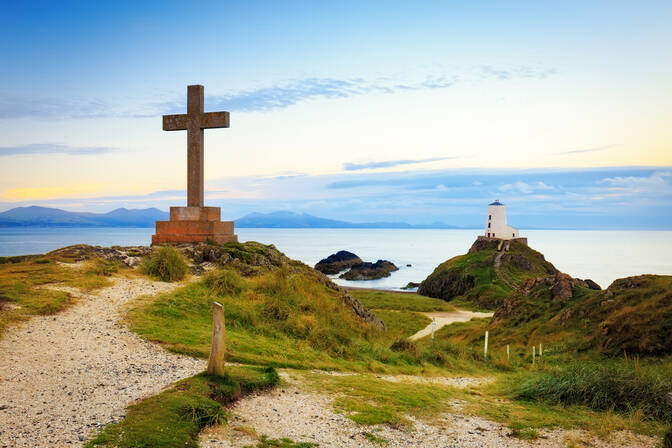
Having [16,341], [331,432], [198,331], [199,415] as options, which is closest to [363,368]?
[198,331]

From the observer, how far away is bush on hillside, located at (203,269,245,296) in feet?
53.8

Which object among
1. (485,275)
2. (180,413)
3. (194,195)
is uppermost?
(194,195)

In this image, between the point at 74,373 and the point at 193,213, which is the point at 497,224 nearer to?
the point at 193,213

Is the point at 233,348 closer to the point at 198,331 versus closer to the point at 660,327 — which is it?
the point at 198,331

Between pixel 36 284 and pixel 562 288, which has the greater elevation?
pixel 36 284

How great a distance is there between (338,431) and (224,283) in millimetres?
9768

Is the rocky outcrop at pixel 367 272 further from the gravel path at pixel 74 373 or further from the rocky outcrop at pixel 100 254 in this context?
the gravel path at pixel 74 373

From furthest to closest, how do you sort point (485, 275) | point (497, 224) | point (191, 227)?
1. point (497, 224)
2. point (485, 275)
3. point (191, 227)

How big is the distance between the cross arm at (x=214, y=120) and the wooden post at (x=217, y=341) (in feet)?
49.3

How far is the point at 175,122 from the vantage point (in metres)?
22.9

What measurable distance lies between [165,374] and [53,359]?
90.2 inches

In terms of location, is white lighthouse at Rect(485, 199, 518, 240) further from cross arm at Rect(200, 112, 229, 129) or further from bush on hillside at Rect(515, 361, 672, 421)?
bush on hillside at Rect(515, 361, 672, 421)

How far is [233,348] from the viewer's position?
11.9 m

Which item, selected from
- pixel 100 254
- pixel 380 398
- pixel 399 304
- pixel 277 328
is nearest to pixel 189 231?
pixel 100 254
